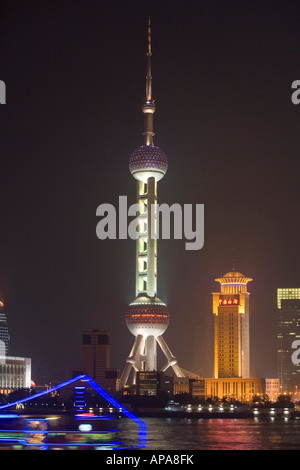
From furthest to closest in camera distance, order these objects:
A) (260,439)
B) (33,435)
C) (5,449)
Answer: (260,439) → (33,435) → (5,449)

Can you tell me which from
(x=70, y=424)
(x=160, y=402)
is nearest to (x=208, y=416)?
(x=160, y=402)

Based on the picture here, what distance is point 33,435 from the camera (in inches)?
3292
